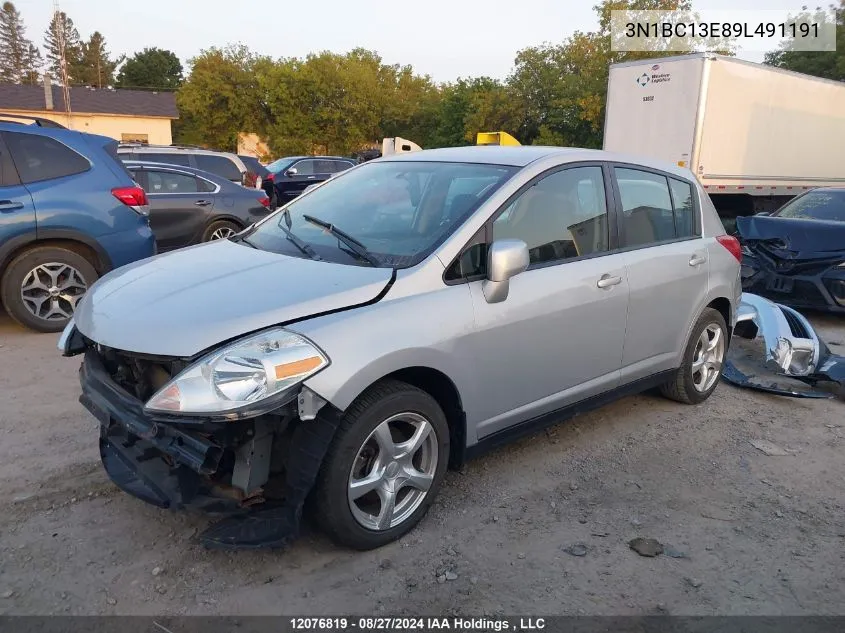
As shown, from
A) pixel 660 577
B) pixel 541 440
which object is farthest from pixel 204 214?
pixel 660 577

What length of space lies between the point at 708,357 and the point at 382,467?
3133 mm

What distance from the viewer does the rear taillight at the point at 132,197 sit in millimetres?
6281

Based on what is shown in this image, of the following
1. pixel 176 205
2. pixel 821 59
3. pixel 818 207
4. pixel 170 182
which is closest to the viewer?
pixel 818 207

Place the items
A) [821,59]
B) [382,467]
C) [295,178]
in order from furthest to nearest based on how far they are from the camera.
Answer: [821,59] < [295,178] < [382,467]

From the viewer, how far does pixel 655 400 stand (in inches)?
201

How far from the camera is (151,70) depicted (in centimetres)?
8088

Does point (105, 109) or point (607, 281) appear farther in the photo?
point (105, 109)

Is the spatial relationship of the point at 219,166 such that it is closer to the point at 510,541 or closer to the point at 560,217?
the point at 560,217

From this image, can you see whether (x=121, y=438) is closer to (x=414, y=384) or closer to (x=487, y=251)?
(x=414, y=384)

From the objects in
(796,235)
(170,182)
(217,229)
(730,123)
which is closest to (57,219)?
(170,182)

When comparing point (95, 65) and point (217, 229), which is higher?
point (95, 65)

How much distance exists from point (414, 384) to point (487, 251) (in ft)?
2.46

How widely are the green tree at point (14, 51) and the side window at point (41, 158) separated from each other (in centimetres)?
9493

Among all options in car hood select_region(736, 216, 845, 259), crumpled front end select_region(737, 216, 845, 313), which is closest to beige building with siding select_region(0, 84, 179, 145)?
car hood select_region(736, 216, 845, 259)
